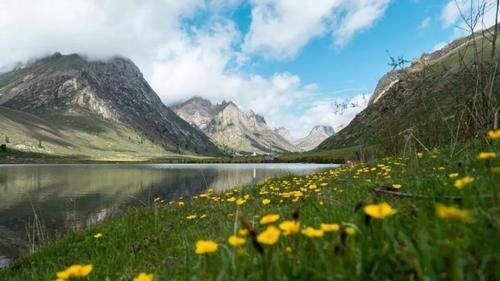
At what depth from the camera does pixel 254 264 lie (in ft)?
9.31

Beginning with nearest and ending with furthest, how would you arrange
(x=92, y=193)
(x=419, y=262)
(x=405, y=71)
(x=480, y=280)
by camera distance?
(x=480, y=280), (x=419, y=262), (x=405, y=71), (x=92, y=193)

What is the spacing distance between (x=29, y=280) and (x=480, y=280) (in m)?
8.88

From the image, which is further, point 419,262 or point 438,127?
point 438,127

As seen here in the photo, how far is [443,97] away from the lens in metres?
12.4

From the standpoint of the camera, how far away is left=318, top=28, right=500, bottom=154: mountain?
8250mm

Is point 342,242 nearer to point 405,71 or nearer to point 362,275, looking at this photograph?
point 362,275

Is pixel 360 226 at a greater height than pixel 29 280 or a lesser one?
greater

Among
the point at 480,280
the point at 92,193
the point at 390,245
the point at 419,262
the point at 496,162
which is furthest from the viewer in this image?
the point at 92,193

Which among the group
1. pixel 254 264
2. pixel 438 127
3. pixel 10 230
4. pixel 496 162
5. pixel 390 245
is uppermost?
pixel 438 127

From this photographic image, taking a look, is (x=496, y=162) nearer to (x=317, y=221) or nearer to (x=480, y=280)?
(x=317, y=221)

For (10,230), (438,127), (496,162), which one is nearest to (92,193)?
(10,230)

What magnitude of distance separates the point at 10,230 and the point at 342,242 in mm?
31001

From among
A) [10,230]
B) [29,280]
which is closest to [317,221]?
[29,280]

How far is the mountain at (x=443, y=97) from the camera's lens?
8.25 metres
